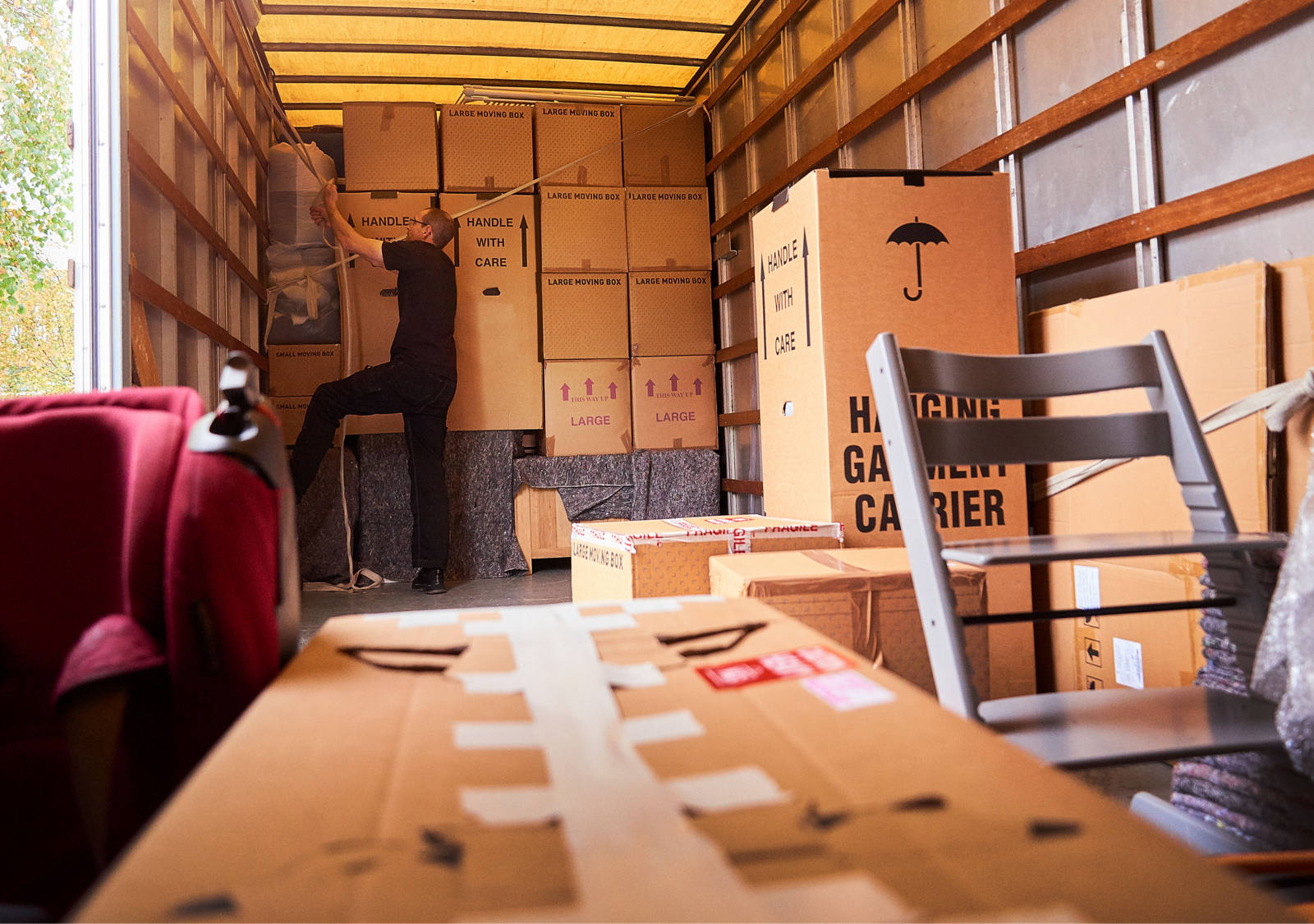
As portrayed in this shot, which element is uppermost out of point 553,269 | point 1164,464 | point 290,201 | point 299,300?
point 290,201

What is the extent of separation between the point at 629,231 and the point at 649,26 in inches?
40.8

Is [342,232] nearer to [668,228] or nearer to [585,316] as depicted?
[585,316]

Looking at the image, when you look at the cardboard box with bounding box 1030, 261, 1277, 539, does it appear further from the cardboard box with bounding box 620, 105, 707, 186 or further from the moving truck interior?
the cardboard box with bounding box 620, 105, 707, 186

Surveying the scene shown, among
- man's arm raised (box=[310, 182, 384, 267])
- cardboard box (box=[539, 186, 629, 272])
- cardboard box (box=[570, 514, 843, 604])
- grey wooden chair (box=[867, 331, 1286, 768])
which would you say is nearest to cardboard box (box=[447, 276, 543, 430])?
cardboard box (box=[539, 186, 629, 272])

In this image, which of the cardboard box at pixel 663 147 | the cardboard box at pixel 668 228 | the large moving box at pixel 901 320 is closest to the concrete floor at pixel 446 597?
the large moving box at pixel 901 320

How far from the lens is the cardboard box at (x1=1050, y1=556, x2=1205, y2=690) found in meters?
1.80

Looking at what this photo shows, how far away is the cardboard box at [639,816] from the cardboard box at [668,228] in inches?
172

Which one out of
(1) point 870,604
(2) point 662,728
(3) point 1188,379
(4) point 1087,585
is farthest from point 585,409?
(2) point 662,728

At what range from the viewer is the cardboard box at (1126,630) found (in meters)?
1.80

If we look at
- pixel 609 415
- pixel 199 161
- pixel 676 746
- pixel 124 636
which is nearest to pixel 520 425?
pixel 609 415

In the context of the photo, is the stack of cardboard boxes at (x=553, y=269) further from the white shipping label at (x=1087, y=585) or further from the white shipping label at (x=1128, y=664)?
the white shipping label at (x=1128, y=664)

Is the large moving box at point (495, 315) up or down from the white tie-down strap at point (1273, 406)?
up

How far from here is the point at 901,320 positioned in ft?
7.51

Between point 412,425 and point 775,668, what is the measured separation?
12.4ft
